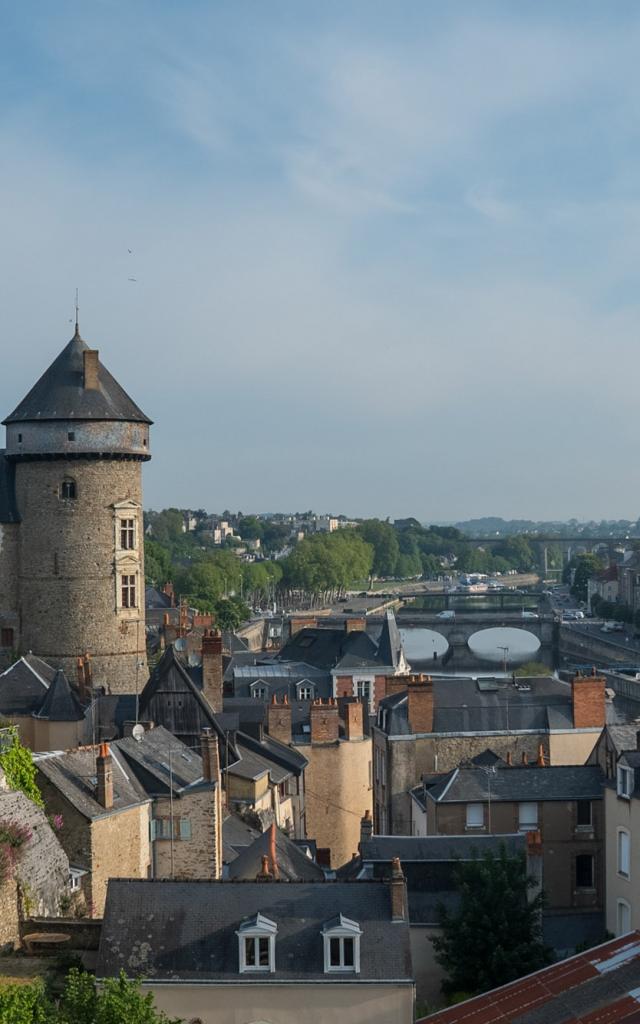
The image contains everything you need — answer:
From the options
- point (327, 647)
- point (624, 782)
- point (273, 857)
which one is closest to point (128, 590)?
point (273, 857)

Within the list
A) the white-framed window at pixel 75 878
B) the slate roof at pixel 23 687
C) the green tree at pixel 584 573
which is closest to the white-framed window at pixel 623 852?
the white-framed window at pixel 75 878

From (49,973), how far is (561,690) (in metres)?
22.2

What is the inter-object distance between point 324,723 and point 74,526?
26.2 ft

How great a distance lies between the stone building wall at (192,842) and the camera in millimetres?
26719

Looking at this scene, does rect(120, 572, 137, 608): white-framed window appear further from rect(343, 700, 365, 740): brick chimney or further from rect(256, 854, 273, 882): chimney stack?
rect(256, 854, 273, 882): chimney stack

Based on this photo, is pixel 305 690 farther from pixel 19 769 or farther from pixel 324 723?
pixel 19 769

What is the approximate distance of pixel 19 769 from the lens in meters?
23.3

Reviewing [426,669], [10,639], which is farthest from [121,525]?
[426,669]

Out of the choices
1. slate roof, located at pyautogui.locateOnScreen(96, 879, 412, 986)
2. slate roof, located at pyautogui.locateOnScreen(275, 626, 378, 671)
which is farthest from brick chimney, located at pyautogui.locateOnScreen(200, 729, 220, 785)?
slate roof, located at pyautogui.locateOnScreen(275, 626, 378, 671)

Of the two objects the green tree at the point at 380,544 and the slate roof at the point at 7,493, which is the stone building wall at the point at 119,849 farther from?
the green tree at the point at 380,544

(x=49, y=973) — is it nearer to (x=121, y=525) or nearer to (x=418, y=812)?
(x=418, y=812)

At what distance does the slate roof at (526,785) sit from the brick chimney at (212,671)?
28.2 ft

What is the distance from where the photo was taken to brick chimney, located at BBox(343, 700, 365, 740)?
38.2 m

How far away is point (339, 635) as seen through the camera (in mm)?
57062
